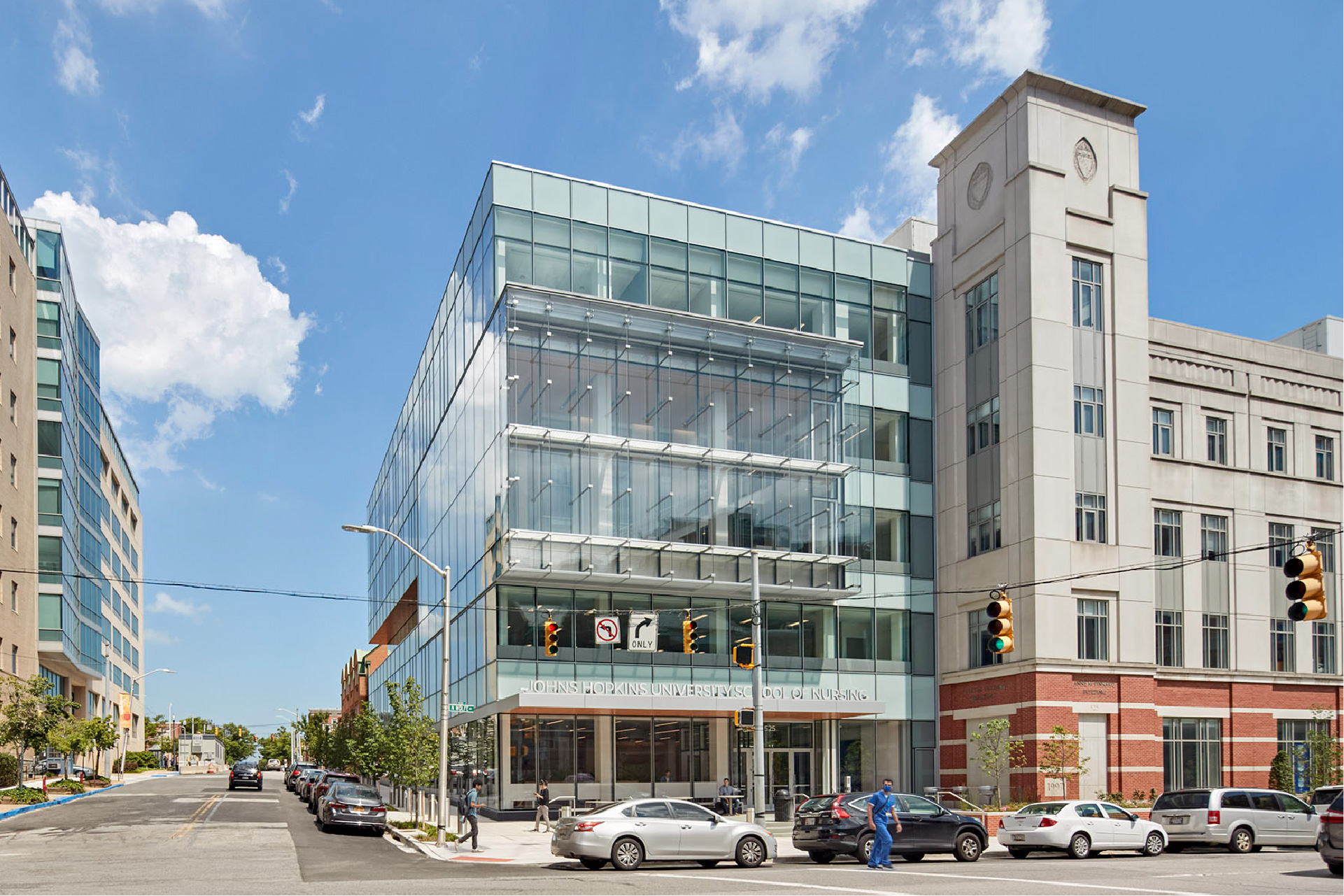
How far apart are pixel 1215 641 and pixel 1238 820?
17378 mm

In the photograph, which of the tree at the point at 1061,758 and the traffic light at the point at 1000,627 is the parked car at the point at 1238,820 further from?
the traffic light at the point at 1000,627

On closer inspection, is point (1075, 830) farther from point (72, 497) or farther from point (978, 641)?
point (72, 497)

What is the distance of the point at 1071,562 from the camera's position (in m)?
43.2

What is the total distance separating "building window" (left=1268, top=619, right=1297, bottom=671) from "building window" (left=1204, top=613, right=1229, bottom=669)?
2187mm

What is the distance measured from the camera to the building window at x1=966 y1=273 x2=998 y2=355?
1841 inches

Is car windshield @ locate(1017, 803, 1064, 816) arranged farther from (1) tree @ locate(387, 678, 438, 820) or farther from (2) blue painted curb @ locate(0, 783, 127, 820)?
(2) blue painted curb @ locate(0, 783, 127, 820)

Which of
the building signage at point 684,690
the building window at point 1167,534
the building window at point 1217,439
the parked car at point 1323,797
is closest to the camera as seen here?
the parked car at point 1323,797

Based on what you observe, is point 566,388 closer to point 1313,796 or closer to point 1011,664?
point 1011,664

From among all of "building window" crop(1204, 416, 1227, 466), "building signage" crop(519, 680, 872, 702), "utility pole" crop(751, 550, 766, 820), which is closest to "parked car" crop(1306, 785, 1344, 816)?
"utility pole" crop(751, 550, 766, 820)

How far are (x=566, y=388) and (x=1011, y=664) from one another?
723 inches

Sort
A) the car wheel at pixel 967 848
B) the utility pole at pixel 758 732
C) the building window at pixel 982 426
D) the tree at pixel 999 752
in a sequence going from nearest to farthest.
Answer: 1. the car wheel at pixel 967 848
2. the utility pole at pixel 758 732
3. the tree at pixel 999 752
4. the building window at pixel 982 426

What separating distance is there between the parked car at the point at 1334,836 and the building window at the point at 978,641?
2191cm

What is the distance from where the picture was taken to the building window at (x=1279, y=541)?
159 ft

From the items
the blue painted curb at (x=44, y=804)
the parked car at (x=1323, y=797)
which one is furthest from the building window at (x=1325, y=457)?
the blue painted curb at (x=44, y=804)
